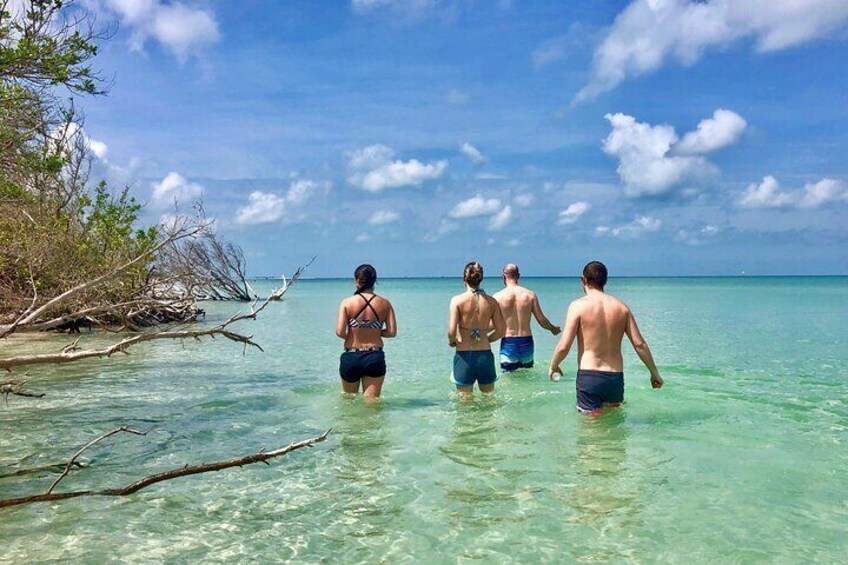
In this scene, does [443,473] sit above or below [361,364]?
below

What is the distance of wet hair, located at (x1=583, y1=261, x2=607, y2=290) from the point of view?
668 cm

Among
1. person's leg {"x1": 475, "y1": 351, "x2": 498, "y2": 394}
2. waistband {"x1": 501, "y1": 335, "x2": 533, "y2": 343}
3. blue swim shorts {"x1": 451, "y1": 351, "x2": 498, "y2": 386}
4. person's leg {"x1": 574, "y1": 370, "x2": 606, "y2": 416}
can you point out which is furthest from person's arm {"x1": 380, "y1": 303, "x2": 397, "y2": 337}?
waistband {"x1": 501, "y1": 335, "x2": 533, "y2": 343}

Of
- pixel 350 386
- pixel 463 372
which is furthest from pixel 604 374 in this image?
pixel 350 386

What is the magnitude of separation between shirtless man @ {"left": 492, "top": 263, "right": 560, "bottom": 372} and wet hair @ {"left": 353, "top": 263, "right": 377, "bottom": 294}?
2.75 m

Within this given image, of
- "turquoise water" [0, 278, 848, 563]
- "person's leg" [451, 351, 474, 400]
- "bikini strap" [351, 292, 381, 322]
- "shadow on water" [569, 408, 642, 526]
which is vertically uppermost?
"bikini strap" [351, 292, 381, 322]

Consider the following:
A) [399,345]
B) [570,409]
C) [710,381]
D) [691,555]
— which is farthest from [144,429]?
[399,345]

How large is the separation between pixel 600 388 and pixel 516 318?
Result: 12.7 feet

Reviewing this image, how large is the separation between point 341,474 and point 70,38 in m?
6.92

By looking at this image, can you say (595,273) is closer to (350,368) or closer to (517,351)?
(350,368)

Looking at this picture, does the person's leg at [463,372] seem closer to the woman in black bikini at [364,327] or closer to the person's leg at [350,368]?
the woman in black bikini at [364,327]

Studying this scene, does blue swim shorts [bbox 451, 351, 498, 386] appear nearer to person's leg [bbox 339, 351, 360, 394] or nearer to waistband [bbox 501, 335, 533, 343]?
person's leg [bbox 339, 351, 360, 394]

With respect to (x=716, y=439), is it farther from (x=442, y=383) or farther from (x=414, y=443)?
(x=442, y=383)

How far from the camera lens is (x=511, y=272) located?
1024 centimetres

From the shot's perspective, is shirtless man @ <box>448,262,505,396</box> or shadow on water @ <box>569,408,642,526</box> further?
shirtless man @ <box>448,262,505,396</box>
